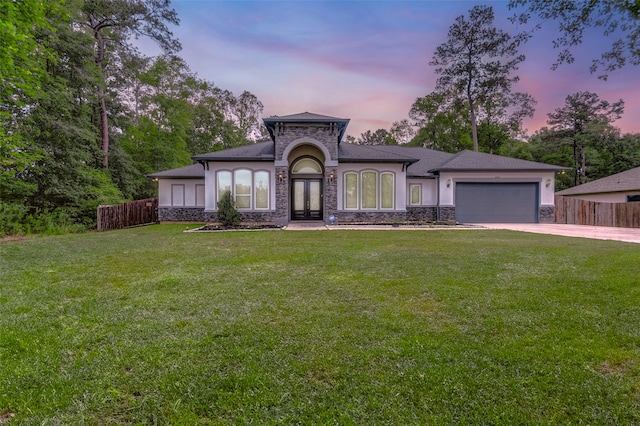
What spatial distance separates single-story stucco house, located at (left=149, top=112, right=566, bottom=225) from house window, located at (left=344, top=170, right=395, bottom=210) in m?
0.05

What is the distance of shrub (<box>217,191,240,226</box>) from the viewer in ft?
43.4

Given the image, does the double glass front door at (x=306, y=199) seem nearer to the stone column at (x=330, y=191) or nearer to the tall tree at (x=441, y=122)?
the stone column at (x=330, y=191)

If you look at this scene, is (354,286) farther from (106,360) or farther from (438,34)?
(438,34)

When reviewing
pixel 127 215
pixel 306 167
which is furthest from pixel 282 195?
pixel 127 215

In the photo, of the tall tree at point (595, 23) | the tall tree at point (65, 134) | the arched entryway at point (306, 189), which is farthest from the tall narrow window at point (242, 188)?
the tall tree at point (595, 23)

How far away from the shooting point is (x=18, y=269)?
5.50 m

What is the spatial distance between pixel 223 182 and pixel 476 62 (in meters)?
23.2

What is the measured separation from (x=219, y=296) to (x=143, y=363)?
5.29ft

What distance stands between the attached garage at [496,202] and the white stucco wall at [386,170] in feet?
10.3

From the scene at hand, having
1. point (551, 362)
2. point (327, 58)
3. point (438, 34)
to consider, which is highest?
point (438, 34)

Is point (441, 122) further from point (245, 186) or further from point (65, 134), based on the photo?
point (65, 134)

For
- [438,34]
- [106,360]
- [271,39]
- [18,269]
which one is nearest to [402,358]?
[106,360]

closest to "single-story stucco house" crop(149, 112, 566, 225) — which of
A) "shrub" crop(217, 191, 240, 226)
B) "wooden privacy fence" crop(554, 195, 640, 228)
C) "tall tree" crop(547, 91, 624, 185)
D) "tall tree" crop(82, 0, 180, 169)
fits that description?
"wooden privacy fence" crop(554, 195, 640, 228)

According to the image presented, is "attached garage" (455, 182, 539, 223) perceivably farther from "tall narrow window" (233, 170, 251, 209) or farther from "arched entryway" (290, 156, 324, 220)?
"tall narrow window" (233, 170, 251, 209)
